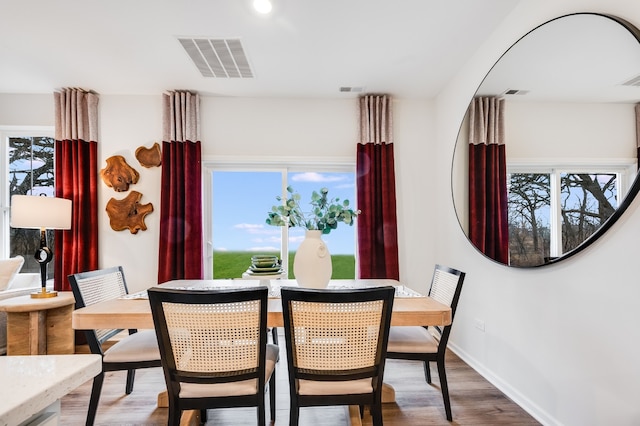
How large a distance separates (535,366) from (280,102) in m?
3.16

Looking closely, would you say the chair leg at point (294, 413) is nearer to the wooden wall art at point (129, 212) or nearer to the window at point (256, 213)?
the window at point (256, 213)

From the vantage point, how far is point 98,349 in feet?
6.02

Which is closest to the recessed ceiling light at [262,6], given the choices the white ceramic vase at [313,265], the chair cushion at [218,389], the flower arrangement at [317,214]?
the flower arrangement at [317,214]

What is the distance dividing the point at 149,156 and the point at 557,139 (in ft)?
11.5

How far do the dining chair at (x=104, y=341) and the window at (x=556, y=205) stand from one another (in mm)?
2248

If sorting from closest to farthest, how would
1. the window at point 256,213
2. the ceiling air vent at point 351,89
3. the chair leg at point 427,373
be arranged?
the chair leg at point 427,373 < the ceiling air vent at point 351,89 < the window at point 256,213

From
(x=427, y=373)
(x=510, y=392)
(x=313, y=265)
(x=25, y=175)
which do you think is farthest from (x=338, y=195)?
(x=25, y=175)

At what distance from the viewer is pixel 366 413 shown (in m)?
2.05

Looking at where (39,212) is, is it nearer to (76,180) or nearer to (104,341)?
(76,180)

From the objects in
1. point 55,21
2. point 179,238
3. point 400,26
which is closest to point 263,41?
point 400,26

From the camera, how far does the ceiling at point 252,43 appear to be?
2.11 metres

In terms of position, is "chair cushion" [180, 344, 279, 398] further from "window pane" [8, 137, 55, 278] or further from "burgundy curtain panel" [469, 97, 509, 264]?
"window pane" [8, 137, 55, 278]

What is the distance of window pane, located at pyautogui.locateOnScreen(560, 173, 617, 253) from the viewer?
149 cm

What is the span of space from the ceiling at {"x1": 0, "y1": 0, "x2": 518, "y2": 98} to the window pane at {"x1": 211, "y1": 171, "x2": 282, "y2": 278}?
935 millimetres
